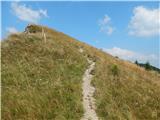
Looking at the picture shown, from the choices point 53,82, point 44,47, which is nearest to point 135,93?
point 53,82

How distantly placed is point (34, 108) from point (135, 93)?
7398 mm

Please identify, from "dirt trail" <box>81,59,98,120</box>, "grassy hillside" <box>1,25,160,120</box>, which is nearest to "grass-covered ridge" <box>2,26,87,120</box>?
"grassy hillside" <box>1,25,160,120</box>

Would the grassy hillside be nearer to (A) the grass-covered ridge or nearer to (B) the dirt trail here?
(A) the grass-covered ridge

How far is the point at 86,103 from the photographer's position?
21.7 metres

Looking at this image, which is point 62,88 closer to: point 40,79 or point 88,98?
point 88,98

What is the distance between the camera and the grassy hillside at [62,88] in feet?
67.2

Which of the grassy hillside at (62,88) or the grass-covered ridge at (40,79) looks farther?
the grassy hillside at (62,88)

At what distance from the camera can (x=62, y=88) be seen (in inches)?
930

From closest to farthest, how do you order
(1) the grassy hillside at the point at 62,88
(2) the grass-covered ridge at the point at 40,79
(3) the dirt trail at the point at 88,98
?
(3) the dirt trail at the point at 88,98 < (2) the grass-covered ridge at the point at 40,79 < (1) the grassy hillside at the point at 62,88

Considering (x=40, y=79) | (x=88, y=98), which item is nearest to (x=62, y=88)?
(x=88, y=98)

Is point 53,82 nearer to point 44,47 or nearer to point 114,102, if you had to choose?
point 114,102

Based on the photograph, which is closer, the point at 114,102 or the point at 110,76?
the point at 114,102

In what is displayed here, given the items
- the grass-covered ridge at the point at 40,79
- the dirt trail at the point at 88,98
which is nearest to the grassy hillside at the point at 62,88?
the grass-covered ridge at the point at 40,79

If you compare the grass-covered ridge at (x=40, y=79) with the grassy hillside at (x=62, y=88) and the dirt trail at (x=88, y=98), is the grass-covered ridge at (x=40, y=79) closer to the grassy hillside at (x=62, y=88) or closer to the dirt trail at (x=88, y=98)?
the grassy hillside at (x=62, y=88)
